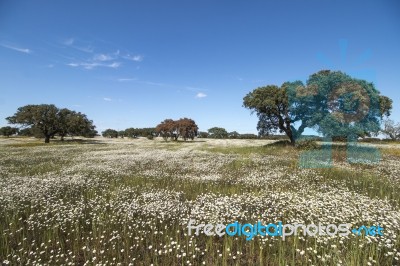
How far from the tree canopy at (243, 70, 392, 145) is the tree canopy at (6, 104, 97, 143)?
62415mm

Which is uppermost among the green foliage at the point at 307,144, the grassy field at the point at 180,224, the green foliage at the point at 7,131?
the green foliage at the point at 7,131

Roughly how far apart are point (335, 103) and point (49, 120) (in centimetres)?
7502

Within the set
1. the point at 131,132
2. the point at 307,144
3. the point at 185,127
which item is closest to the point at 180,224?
the point at 307,144

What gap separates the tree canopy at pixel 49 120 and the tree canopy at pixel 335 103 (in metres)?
62.4

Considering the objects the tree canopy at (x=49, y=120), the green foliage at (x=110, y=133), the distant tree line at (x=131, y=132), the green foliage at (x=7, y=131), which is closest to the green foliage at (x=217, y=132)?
the distant tree line at (x=131, y=132)

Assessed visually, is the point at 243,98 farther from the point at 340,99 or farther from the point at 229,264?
the point at 229,264

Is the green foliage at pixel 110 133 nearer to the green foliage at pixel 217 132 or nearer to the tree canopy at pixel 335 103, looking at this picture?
the green foliage at pixel 217 132

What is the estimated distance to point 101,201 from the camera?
31.6 ft

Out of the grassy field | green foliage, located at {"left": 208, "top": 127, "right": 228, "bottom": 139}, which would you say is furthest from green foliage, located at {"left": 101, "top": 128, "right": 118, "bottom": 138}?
the grassy field

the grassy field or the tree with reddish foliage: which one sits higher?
the tree with reddish foliage

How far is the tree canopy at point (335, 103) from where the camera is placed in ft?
103

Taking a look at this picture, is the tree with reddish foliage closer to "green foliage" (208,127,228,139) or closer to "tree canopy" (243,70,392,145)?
"tree canopy" (243,70,392,145)

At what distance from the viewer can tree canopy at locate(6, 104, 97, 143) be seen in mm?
66062

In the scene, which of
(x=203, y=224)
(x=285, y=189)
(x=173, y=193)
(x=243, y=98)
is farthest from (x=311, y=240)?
(x=243, y=98)
